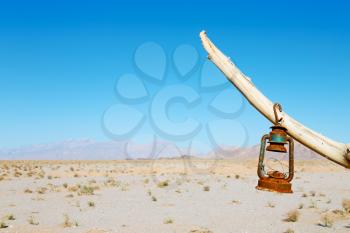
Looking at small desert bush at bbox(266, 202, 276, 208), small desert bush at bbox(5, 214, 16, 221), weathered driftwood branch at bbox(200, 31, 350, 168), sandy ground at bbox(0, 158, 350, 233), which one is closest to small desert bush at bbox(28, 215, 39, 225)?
sandy ground at bbox(0, 158, 350, 233)

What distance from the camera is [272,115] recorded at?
214 centimetres

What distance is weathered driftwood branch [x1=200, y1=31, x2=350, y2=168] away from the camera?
2.01 metres

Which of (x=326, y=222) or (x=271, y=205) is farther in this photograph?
(x=271, y=205)

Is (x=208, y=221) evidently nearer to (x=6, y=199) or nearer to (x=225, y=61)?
(x=6, y=199)

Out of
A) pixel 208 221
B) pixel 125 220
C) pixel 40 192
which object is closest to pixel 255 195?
pixel 208 221

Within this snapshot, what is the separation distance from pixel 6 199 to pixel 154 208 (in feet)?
27.3

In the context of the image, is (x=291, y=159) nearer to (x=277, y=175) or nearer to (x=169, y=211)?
(x=277, y=175)

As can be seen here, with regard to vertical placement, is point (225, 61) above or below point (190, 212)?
above

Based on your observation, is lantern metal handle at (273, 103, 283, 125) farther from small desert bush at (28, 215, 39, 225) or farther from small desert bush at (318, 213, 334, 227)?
small desert bush at (28, 215, 39, 225)

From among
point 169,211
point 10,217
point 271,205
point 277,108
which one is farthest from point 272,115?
point 271,205

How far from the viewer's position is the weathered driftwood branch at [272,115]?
2.01 m

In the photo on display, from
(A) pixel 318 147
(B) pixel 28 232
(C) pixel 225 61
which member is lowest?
(B) pixel 28 232

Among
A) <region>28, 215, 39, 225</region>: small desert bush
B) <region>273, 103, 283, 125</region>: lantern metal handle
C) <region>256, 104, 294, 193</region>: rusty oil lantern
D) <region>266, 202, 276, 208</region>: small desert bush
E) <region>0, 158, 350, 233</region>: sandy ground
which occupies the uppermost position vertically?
<region>273, 103, 283, 125</region>: lantern metal handle

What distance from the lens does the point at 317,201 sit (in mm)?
20844
